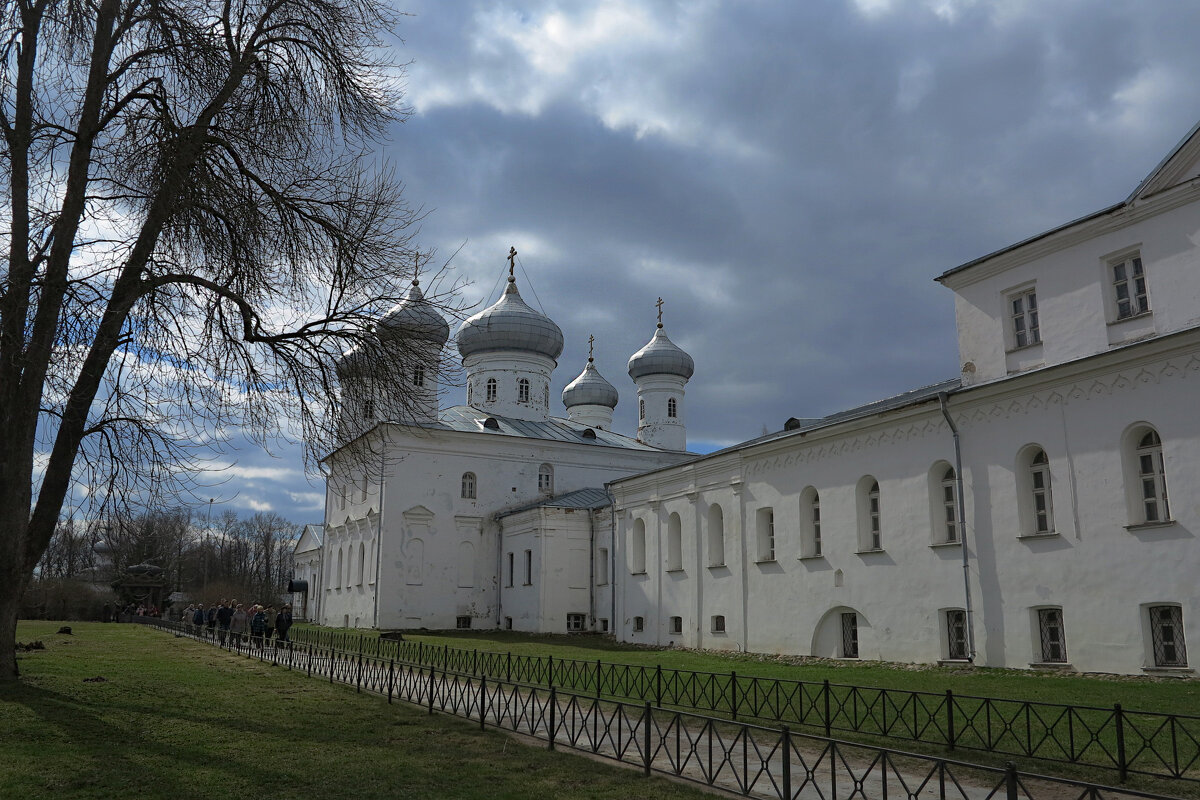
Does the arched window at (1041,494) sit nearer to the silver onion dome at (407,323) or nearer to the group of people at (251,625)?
the silver onion dome at (407,323)

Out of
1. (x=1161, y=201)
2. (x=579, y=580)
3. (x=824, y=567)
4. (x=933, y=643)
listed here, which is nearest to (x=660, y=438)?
(x=579, y=580)

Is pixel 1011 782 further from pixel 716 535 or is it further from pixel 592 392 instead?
pixel 592 392

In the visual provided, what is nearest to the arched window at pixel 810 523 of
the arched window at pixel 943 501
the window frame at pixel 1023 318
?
the arched window at pixel 943 501

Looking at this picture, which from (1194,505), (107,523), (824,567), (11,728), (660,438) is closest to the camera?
(11,728)

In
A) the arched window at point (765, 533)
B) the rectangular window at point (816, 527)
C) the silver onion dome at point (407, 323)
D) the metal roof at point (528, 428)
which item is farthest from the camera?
the metal roof at point (528, 428)

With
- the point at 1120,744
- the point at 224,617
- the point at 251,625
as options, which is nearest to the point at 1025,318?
the point at 1120,744

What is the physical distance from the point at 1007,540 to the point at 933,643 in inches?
108

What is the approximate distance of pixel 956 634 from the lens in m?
19.1

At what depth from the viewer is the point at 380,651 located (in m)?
19.4

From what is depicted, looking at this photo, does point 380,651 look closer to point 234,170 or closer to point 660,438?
point 234,170

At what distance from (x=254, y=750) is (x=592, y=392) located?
44.1 meters

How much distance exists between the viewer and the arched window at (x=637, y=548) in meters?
30.7

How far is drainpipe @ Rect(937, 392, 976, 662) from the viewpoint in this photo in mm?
18453

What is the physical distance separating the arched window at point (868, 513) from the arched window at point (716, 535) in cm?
561
